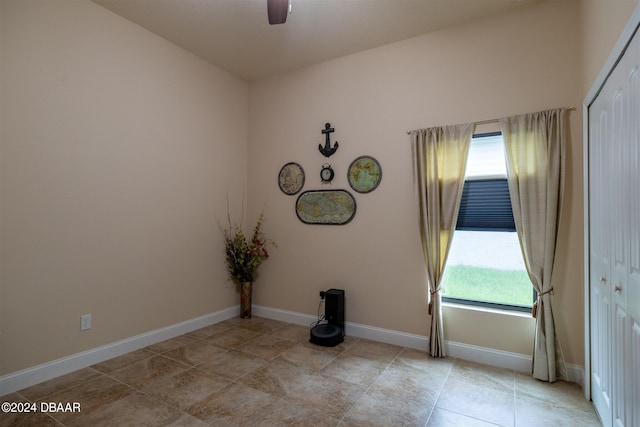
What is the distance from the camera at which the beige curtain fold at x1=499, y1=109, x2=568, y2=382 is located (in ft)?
8.25

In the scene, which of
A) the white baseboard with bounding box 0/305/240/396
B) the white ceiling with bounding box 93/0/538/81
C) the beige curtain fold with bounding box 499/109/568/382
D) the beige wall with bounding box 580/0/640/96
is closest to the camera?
the beige wall with bounding box 580/0/640/96

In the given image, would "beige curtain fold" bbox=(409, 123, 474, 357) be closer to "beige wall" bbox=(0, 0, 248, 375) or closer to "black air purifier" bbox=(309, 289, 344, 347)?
"black air purifier" bbox=(309, 289, 344, 347)

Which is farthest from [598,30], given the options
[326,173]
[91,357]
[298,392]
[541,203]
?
[91,357]

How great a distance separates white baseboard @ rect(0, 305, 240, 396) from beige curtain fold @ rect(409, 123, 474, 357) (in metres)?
2.60

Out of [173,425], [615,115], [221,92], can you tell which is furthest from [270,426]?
[221,92]

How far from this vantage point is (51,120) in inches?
99.6

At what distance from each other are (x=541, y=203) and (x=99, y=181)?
12.4 ft

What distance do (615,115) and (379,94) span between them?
208cm

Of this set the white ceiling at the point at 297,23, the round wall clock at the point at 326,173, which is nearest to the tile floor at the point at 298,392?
the round wall clock at the point at 326,173

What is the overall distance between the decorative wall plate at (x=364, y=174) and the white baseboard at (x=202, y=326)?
1.51 meters

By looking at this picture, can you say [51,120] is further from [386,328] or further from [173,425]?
[386,328]

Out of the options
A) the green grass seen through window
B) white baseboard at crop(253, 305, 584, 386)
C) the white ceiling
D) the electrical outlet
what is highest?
the white ceiling

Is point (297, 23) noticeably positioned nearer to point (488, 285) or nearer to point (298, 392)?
point (488, 285)

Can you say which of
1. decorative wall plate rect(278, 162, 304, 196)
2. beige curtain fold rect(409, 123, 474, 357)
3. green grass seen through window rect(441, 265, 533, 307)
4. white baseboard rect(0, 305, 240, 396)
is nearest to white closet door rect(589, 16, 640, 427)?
green grass seen through window rect(441, 265, 533, 307)
